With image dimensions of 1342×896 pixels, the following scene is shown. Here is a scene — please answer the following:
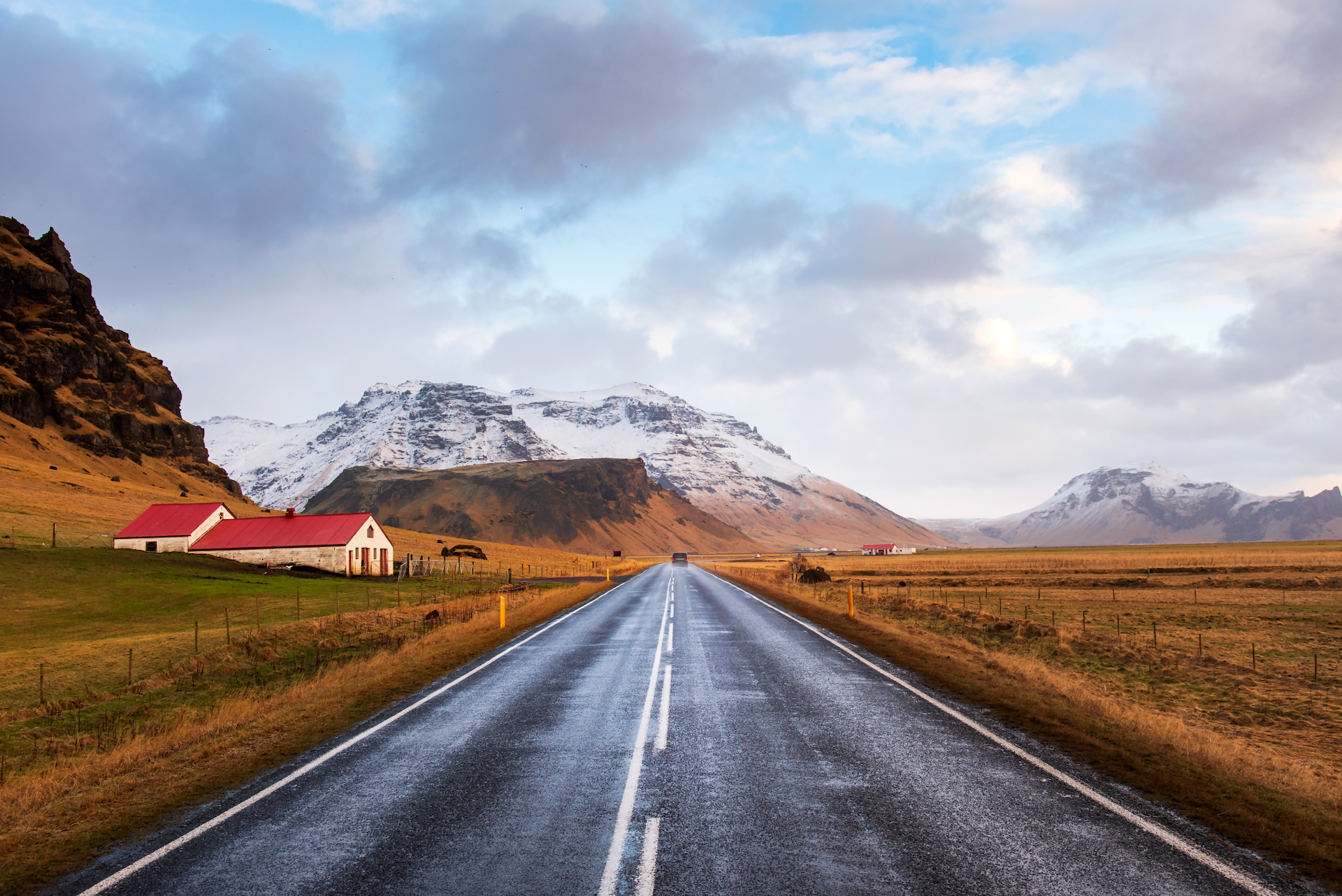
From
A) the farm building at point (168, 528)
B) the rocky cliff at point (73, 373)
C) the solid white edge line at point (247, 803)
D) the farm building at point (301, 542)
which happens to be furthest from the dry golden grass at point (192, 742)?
the rocky cliff at point (73, 373)

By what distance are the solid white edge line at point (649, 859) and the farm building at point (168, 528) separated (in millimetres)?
62713

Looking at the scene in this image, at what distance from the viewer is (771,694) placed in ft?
44.7

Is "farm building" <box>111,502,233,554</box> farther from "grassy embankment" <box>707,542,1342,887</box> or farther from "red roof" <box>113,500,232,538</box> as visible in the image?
"grassy embankment" <box>707,542,1342,887</box>

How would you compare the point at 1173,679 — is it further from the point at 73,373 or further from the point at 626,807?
the point at 73,373

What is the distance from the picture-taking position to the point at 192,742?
11.1 metres

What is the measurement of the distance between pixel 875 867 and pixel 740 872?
111 centimetres

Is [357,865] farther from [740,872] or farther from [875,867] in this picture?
[875,867]

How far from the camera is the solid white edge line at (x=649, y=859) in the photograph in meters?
5.74

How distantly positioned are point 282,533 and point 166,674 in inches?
1731

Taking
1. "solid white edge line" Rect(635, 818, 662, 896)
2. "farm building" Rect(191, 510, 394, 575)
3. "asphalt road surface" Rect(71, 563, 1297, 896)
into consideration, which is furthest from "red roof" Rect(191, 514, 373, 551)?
"solid white edge line" Rect(635, 818, 662, 896)

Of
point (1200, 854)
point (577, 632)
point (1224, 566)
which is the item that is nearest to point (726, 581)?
point (577, 632)

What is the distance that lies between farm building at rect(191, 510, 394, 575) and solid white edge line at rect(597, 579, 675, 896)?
5244 cm

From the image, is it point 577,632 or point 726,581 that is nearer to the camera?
point 577,632

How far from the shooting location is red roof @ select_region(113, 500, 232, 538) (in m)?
59.4
